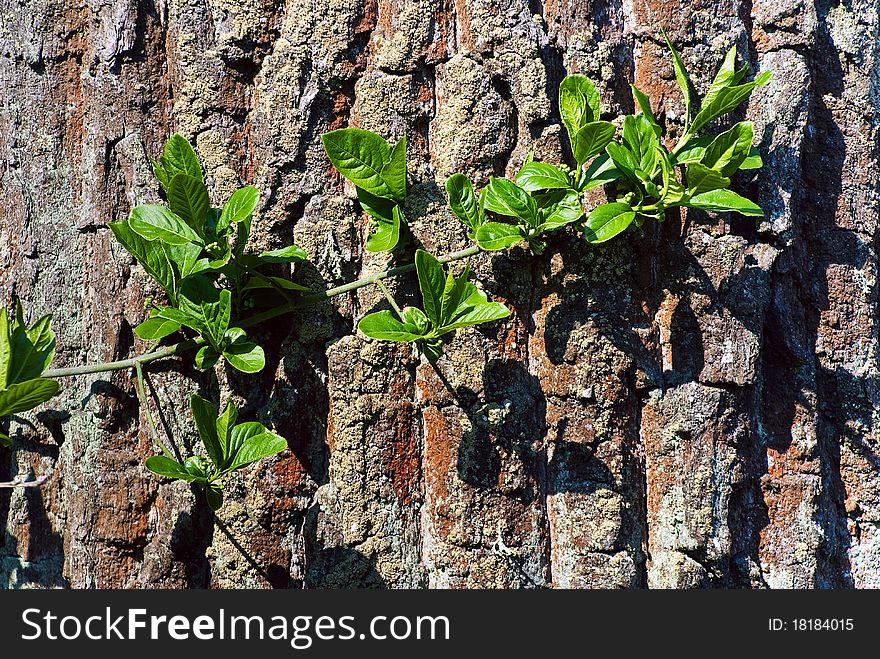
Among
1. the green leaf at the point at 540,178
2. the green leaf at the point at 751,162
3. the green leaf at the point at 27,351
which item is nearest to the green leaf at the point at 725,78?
the green leaf at the point at 751,162

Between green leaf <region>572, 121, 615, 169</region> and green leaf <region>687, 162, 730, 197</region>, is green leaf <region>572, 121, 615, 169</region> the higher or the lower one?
the higher one

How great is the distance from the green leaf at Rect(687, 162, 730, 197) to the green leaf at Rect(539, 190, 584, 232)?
173 millimetres

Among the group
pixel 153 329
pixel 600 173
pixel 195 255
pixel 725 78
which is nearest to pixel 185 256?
pixel 195 255

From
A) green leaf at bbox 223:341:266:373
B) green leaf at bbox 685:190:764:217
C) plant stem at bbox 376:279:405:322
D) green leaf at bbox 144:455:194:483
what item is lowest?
green leaf at bbox 144:455:194:483

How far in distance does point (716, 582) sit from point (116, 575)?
1.05m

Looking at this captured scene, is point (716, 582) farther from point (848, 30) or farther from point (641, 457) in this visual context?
point (848, 30)

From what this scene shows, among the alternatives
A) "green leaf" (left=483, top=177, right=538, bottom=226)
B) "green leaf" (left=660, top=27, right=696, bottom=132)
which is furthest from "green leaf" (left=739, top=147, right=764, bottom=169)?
"green leaf" (left=483, top=177, right=538, bottom=226)

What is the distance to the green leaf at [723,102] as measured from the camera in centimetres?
115

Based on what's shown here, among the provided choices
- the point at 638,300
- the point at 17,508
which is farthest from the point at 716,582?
the point at 17,508

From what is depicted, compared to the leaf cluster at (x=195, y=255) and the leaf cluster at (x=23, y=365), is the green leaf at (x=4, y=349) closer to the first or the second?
the leaf cluster at (x=23, y=365)

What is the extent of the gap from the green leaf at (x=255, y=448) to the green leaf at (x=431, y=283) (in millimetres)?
310

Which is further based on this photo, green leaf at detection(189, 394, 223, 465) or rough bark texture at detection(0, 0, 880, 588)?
rough bark texture at detection(0, 0, 880, 588)

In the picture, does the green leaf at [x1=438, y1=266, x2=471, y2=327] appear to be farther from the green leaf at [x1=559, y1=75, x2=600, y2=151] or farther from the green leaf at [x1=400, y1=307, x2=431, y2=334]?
the green leaf at [x1=559, y1=75, x2=600, y2=151]

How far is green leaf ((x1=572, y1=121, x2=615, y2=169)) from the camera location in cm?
111
